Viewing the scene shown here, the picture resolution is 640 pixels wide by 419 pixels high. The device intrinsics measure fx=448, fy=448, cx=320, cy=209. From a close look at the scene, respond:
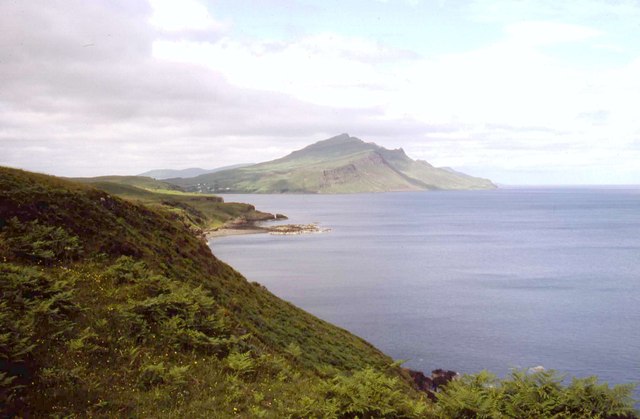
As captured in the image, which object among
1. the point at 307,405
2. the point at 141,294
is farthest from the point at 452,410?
the point at 141,294

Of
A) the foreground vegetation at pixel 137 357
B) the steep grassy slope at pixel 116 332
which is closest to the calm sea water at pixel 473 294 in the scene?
the steep grassy slope at pixel 116 332

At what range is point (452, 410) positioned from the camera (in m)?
16.9

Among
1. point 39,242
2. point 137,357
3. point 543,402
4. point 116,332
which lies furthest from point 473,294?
point 137,357

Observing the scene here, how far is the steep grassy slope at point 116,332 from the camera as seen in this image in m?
15.8

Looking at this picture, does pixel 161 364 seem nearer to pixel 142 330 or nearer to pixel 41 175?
pixel 142 330

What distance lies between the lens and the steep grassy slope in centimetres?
1580

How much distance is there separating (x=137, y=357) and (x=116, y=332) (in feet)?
7.19

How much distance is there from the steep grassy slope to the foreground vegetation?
0.21 feet

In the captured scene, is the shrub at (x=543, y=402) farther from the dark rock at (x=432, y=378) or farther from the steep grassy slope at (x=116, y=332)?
the dark rock at (x=432, y=378)

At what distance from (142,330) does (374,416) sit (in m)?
11.2

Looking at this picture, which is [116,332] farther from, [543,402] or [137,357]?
[543,402]

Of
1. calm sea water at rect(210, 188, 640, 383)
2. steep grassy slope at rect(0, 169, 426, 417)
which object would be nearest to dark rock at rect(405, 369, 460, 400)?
calm sea water at rect(210, 188, 640, 383)

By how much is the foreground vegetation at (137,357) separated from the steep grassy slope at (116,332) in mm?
64

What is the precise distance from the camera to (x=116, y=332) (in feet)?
66.5
